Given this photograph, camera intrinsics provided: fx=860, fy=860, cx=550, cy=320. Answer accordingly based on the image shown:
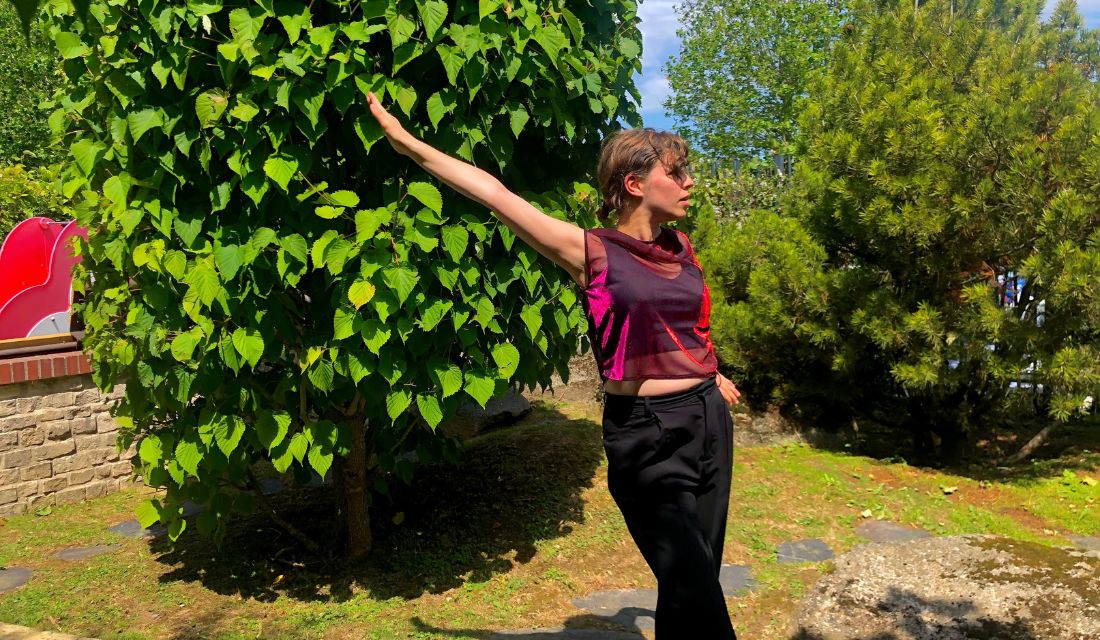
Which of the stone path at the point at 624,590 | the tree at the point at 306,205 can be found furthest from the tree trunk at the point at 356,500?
the tree at the point at 306,205

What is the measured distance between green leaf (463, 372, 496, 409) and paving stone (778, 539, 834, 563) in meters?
2.26

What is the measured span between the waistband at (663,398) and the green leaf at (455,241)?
1.33m

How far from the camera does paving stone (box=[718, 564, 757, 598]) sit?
4585 mm

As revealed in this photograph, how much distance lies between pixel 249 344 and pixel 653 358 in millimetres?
2058

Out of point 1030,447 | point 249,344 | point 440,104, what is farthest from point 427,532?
Result: point 1030,447

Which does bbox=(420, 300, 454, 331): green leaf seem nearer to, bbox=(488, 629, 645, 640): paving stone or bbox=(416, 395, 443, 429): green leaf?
bbox=(416, 395, 443, 429): green leaf

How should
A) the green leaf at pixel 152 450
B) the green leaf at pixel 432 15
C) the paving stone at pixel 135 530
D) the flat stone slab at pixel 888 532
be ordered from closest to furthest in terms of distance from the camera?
the green leaf at pixel 432 15 < the green leaf at pixel 152 450 < the flat stone slab at pixel 888 532 < the paving stone at pixel 135 530

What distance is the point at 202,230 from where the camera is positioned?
3.94 m

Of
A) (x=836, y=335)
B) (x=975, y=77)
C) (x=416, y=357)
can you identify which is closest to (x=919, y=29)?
(x=975, y=77)

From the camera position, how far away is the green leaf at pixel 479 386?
3.93m

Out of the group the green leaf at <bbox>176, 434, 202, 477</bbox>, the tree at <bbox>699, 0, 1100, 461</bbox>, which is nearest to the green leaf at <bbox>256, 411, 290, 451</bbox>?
the green leaf at <bbox>176, 434, 202, 477</bbox>

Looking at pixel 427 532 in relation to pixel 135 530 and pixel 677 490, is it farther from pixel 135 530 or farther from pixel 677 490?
pixel 677 490

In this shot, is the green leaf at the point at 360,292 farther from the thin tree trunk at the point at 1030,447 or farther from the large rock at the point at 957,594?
the thin tree trunk at the point at 1030,447

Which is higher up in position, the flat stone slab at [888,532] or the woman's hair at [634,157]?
the woman's hair at [634,157]
